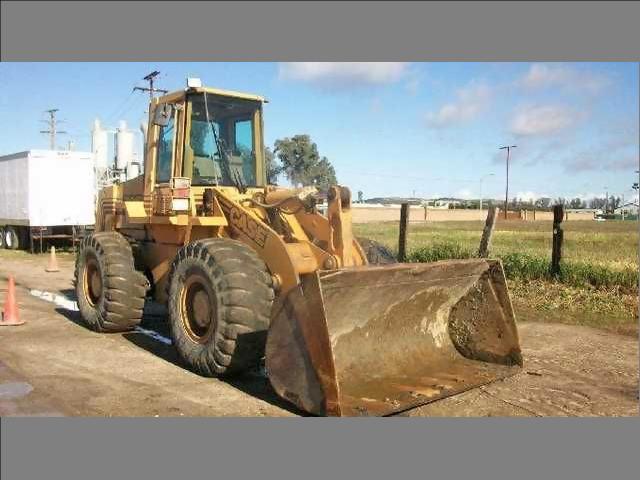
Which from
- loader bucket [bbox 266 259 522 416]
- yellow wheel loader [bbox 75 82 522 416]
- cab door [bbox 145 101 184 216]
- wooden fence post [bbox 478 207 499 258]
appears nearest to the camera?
loader bucket [bbox 266 259 522 416]

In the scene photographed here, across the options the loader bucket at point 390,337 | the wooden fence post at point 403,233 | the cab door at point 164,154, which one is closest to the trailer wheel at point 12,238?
the wooden fence post at point 403,233

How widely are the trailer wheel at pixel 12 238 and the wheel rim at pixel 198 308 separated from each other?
1923 centimetres

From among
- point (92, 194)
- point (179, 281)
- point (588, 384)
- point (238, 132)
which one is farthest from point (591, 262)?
point (92, 194)

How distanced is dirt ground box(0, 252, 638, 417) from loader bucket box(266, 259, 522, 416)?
300 mm

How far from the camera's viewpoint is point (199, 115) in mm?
7570

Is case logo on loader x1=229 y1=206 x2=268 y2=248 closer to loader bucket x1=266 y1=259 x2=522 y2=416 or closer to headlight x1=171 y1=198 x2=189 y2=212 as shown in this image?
headlight x1=171 y1=198 x2=189 y2=212

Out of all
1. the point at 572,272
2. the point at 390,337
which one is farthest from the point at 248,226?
the point at 572,272

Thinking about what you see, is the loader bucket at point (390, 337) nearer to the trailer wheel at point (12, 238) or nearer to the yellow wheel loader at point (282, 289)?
the yellow wheel loader at point (282, 289)

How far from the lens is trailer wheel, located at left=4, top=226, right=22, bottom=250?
2303 cm

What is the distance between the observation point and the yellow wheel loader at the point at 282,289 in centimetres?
507

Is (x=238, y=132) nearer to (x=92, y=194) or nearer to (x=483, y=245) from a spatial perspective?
(x=483, y=245)

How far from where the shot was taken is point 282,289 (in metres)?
6.03

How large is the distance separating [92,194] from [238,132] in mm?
16146

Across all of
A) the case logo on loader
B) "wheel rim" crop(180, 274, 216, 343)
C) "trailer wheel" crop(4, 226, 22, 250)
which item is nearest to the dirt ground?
"wheel rim" crop(180, 274, 216, 343)
